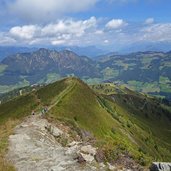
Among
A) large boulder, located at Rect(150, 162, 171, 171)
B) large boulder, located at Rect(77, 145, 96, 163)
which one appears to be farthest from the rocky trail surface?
large boulder, located at Rect(150, 162, 171, 171)

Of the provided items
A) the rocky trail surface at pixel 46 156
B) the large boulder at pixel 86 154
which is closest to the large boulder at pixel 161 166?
the rocky trail surface at pixel 46 156

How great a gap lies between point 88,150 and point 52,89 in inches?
5024

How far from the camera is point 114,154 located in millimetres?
32969

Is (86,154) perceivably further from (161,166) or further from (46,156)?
(161,166)

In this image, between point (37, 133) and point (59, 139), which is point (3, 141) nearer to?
point (37, 133)

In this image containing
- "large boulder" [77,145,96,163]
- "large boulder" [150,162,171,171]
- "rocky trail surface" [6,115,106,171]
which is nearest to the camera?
"large boulder" [150,162,171,171]

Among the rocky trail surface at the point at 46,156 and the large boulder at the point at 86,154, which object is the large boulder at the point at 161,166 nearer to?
the rocky trail surface at the point at 46,156

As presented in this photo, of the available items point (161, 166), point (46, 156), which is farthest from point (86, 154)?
point (161, 166)

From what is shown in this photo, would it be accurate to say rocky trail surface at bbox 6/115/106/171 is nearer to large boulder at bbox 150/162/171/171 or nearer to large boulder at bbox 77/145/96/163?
large boulder at bbox 77/145/96/163

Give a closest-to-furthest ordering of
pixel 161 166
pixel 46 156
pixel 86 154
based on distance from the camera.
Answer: pixel 161 166 < pixel 86 154 < pixel 46 156

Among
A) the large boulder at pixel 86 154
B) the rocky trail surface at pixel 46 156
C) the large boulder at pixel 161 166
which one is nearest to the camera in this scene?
the large boulder at pixel 161 166

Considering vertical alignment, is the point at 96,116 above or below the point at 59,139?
below

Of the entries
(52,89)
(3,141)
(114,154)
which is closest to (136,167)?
(114,154)

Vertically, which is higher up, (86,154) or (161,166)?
(161,166)
